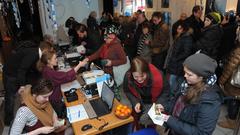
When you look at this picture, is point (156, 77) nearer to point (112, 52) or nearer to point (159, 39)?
point (112, 52)

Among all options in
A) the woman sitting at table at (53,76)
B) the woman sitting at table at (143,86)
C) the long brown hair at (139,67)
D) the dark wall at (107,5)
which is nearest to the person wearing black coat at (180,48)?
the woman sitting at table at (143,86)

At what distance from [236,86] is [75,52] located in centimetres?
308

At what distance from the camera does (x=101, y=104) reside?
7.97ft

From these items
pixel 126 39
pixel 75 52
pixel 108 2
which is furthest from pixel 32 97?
pixel 108 2

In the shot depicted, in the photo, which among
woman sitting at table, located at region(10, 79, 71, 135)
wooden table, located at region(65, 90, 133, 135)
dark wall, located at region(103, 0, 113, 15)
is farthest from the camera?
dark wall, located at region(103, 0, 113, 15)

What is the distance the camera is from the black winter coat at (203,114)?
59.5 inches

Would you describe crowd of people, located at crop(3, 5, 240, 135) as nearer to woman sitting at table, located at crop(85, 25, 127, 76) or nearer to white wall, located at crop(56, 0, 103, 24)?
woman sitting at table, located at crop(85, 25, 127, 76)

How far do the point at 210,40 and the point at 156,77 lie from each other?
4.77 feet

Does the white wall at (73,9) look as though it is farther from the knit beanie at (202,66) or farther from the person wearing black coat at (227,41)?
the knit beanie at (202,66)

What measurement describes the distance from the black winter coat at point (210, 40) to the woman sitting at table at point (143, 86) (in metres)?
1.33

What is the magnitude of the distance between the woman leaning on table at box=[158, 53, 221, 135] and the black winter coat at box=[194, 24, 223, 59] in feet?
5.69

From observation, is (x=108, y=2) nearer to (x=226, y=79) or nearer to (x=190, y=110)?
(x=226, y=79)

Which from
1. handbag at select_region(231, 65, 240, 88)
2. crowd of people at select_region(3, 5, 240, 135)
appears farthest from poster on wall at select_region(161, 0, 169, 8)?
handbag at select_region(231, 65, 240, 88)

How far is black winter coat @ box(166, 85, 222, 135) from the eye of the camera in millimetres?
1512
